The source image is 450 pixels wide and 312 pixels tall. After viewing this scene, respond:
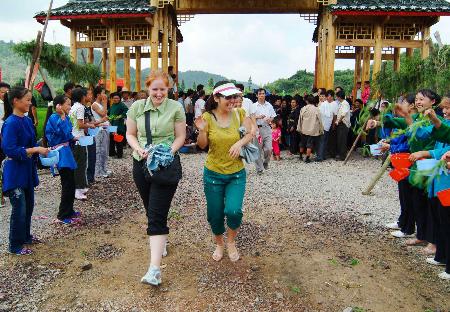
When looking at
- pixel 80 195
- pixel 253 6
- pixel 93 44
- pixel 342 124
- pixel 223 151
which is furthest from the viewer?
pixel 253 6

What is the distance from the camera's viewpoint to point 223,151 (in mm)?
4062

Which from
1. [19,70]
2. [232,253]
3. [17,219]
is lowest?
[232,253]

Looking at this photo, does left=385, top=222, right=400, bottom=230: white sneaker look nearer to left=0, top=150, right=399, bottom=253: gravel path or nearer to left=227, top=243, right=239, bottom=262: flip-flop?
left=0, top=150, right=399, bottom=253: gravel path

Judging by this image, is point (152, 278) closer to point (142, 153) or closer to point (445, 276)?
point (142, 153)

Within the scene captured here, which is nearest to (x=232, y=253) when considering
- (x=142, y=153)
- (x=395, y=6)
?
(x=142, y=153)

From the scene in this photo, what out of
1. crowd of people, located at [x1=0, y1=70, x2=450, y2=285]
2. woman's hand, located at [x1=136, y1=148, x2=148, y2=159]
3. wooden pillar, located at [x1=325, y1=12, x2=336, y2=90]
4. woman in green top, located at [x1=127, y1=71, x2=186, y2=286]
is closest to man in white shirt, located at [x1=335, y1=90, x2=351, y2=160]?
wooden pillar, located at [x1=325, y1=12, x2=336, y2=90]

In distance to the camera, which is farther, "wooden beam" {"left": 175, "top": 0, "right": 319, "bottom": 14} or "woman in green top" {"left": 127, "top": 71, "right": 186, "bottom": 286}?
"wooden beam" {"left": 175, "top": 0, "right": 319, "bottom": 14}

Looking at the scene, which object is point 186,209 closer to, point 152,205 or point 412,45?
point 152,205

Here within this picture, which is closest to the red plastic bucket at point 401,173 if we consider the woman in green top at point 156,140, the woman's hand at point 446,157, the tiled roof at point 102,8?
the woman's hand at point 446,157

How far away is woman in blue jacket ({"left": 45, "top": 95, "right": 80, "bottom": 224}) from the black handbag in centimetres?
216

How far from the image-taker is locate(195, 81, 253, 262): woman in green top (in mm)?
4020

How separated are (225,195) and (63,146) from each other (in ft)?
8.34

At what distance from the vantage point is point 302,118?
11.0 m

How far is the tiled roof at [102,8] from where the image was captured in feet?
40.9
